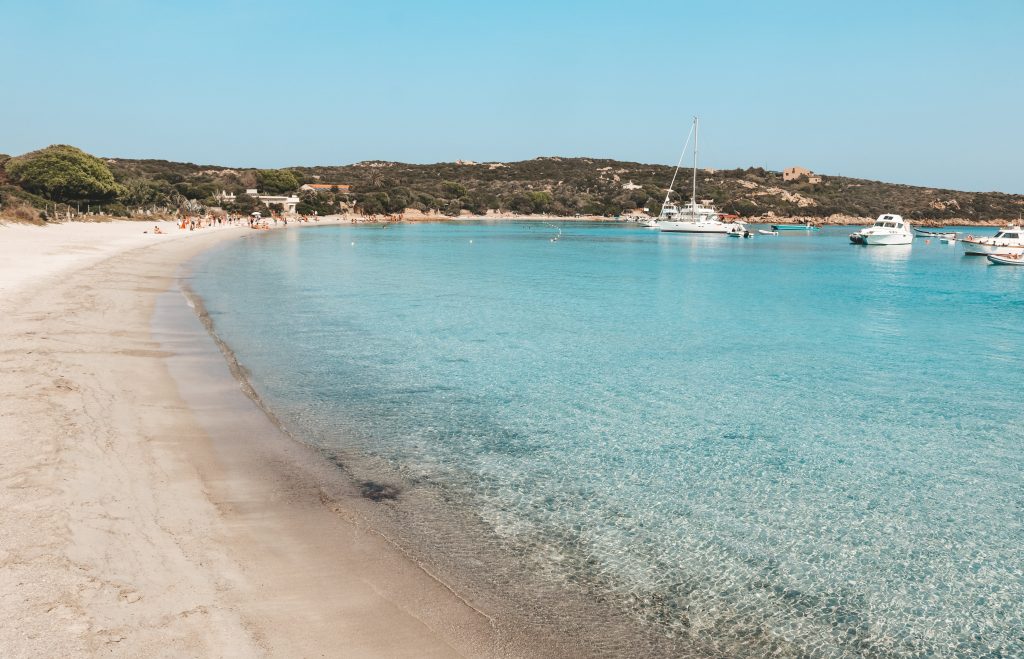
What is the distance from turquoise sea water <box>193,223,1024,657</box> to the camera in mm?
5578

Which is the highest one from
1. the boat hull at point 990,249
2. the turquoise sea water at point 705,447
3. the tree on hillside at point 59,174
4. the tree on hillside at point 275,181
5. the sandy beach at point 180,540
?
the tree on hillside at point 275,181

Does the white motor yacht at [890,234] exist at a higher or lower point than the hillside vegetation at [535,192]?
lower

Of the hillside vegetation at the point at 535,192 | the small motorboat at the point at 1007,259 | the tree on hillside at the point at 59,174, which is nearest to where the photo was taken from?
the small motorboat at the point at 1007,259

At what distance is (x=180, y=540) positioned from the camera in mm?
5621

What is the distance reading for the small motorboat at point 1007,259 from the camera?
5162cm

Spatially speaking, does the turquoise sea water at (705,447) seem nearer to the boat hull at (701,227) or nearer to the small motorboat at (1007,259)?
the small motorboat at (1007,259)

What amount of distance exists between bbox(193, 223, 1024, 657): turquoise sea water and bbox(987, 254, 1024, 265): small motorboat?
113 ft

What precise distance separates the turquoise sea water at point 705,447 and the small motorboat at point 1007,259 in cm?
3447

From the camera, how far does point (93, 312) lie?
16703 mm

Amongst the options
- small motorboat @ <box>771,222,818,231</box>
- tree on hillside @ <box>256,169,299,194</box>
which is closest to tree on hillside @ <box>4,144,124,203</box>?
tree on hillside @ <box>256,169,299,194</box>

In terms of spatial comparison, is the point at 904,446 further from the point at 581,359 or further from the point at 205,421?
the point at 205,421

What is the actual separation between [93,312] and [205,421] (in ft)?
31.7

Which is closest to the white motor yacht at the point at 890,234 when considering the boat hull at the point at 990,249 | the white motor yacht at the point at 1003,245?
the boat hull at the point at 990,249

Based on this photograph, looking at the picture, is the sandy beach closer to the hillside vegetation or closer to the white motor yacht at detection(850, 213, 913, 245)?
the hillside vegetation
